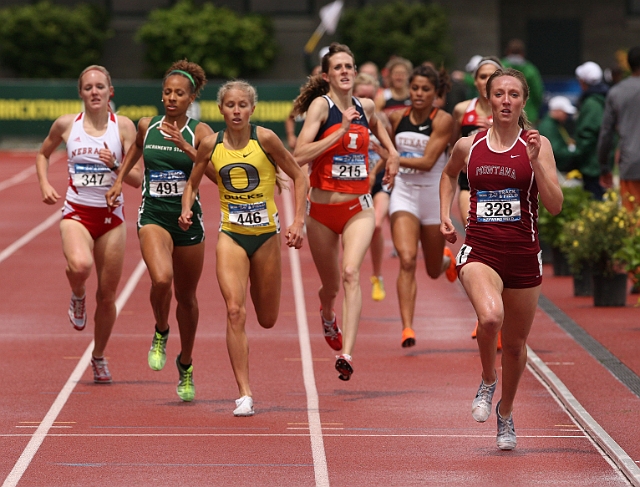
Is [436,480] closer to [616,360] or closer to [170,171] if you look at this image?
[170,171]

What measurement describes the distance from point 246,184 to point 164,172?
67 cm

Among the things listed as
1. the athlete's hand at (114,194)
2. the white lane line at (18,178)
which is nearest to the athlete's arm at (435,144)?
the athlete's hand at (114,194)

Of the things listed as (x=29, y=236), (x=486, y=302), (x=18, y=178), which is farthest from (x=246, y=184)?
(x=18, y=178)

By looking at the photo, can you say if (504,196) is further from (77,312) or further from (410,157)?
(410,157)

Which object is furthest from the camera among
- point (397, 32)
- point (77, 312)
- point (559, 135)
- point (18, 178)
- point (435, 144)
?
point (397, 32)

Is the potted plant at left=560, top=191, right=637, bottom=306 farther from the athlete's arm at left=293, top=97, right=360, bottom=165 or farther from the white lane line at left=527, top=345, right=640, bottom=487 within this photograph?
the athlete's arm at left=293, top=97, right=360, bottom=165

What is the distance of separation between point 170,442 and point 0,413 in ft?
4.63

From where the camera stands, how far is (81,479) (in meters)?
7.02

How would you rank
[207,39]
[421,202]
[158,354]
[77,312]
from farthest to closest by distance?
[207,39]
[421,202]
[77,312]
[158,354]

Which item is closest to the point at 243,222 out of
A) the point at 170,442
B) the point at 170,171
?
the point at 170,171

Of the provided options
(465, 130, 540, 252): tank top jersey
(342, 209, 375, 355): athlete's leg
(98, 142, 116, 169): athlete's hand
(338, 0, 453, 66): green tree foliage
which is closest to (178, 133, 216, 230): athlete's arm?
(98, 142, 116, 169): athlete's hand

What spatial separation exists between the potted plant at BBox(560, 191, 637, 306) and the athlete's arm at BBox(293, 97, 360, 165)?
4.58m

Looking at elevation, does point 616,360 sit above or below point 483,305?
below

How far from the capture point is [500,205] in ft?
24.3
